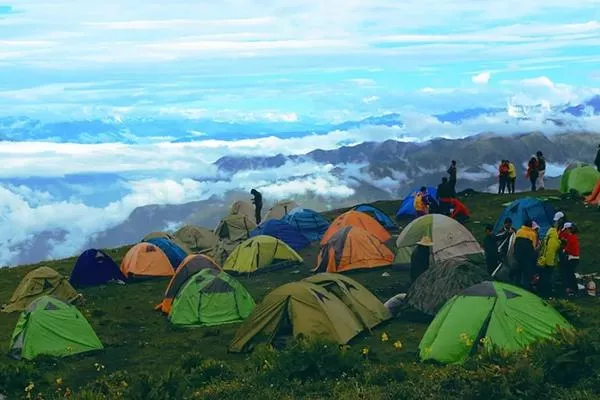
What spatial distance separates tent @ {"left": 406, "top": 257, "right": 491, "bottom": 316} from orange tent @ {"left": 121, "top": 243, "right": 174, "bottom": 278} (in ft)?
49.3

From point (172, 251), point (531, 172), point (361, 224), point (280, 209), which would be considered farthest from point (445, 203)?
point (172, 251)

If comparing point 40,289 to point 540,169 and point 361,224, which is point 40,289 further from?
point 540,169

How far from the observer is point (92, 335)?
22.8 meters

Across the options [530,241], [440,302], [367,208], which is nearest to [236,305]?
[440,302]

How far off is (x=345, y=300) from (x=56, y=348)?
8.44m

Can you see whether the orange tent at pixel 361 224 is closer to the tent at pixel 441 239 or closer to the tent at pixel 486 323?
the tent at pixel 441 239

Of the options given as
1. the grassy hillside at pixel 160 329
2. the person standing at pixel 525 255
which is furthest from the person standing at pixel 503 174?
the person standing at pixel 525 255

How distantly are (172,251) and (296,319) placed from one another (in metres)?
16.1

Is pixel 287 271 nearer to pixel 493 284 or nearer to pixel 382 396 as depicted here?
pixel 493 284

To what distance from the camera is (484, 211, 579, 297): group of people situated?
907 inches

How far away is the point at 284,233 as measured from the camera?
38.5 metres

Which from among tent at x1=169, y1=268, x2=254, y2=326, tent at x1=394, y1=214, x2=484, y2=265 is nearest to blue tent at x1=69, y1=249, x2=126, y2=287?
tent at x1=169, y1=268, x2=254, y2=326

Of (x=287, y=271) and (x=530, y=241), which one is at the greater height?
(x=530, y=241)

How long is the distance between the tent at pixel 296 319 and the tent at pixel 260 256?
1215 cm
